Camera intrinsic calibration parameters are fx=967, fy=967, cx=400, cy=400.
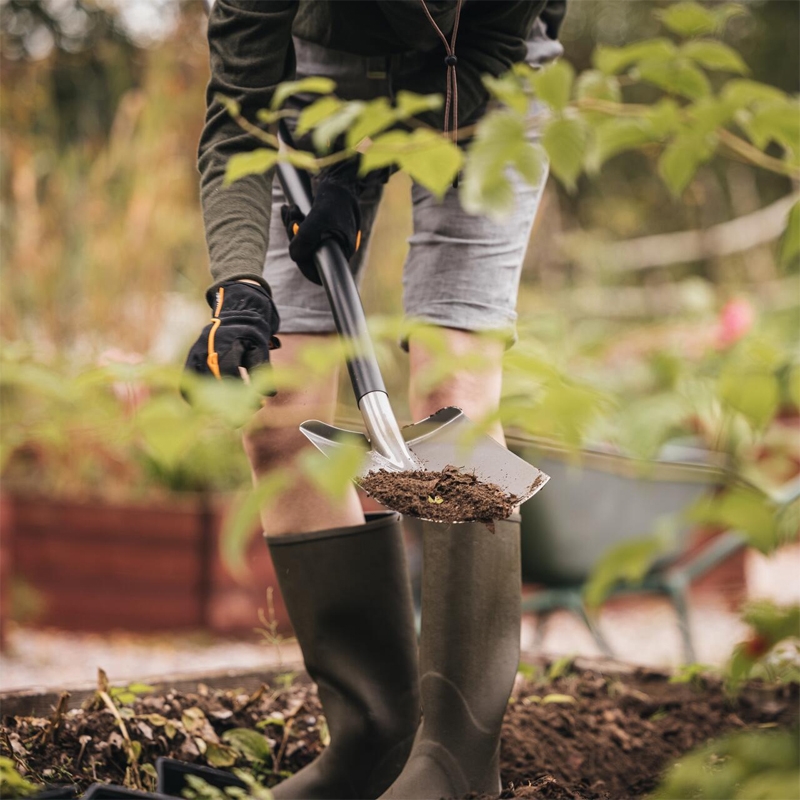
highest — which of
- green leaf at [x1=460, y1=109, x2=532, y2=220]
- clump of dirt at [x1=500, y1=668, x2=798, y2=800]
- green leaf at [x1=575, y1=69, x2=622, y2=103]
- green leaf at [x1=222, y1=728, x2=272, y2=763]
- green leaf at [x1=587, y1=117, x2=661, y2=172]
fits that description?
green leaf at [x1=575, y1=69, x2=622, y2=103]

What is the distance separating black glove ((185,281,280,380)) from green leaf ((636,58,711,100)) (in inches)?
17.2

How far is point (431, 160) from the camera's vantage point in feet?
2.39

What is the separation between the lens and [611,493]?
2.09m

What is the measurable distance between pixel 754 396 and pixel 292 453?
2.42ft

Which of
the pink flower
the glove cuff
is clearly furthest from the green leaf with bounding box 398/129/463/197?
the pink flower

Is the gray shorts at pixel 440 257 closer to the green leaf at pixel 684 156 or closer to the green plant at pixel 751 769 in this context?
the green leaf at pixel 684 156

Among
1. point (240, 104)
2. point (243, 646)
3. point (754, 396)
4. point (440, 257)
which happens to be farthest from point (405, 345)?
point (243, 646)

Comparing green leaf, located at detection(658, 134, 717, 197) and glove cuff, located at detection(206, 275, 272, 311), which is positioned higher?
green leaf, located at detection(658, 134, 717, 197)

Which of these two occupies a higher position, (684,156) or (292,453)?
(684,156)

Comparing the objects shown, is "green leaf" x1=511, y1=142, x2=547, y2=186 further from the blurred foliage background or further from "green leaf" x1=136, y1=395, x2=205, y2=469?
"green leaf" x1=136, y1=395, x2=205, y2=469

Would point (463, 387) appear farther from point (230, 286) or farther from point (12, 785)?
point (12, 785)

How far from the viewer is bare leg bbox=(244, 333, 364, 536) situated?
1.21m

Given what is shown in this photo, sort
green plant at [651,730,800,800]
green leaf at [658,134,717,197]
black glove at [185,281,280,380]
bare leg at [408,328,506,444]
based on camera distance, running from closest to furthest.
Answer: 1. green plant at [651,730,800,800]
2. green leaf at [658,134,717,197]
3. black glove at [185,281,280,380]
4. bare leg at [408,328,506,444]

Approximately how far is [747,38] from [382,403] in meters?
7.56
